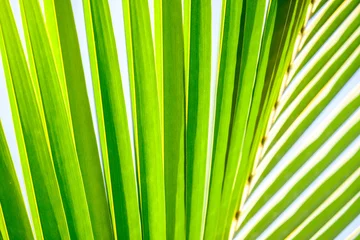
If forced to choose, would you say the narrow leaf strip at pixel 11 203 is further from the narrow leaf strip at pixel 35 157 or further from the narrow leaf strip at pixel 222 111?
the narrow leaf strip at pixel 222 111

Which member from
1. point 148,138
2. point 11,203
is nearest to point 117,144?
point 148,138

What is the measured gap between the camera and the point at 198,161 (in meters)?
0.88

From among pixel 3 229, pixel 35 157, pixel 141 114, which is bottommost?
pixel 3 229

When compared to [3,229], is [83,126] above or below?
above

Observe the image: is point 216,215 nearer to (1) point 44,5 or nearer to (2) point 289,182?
(2) point 289,182

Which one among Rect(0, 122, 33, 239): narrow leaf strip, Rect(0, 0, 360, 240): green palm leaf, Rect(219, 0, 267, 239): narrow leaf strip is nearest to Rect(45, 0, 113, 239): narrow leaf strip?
Rect(0, 0, 360, 240): green palm leaf

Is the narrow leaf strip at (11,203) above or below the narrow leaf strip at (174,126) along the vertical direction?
below

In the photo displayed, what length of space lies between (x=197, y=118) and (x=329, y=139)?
1.48ft

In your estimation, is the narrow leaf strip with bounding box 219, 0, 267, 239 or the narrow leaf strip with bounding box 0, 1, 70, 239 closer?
the narrow leaf strip with bounding box 0, 1, 70, 239

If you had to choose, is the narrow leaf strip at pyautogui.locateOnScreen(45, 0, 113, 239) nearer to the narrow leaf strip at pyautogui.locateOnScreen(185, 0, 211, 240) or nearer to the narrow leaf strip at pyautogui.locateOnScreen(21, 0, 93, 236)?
the narrow leaf strip at pyautogui.locateOnScreen(21, 0, 93, 236)

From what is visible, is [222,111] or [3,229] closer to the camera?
[3,229]

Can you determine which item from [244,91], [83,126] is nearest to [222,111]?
[244,91]

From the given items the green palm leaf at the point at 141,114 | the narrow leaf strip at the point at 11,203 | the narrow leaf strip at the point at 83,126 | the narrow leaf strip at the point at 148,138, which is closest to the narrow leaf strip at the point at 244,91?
the green palm leaf at the point at 141,114

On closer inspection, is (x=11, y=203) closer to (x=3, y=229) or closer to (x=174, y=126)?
(x=3, y=229)
